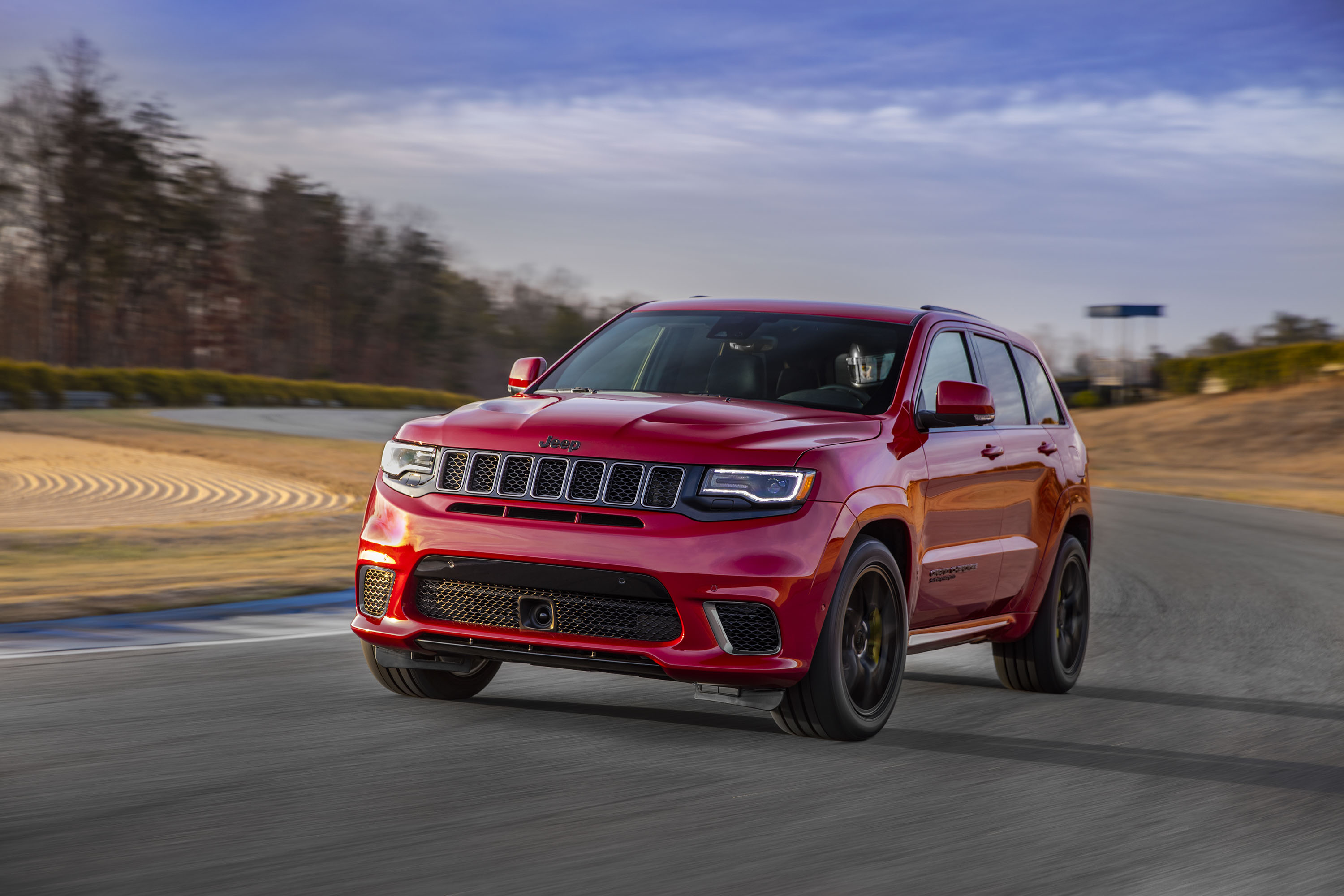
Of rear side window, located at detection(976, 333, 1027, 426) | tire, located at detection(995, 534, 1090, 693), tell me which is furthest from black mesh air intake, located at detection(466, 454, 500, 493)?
tire, located at detection(995, 534, 1090, 693)

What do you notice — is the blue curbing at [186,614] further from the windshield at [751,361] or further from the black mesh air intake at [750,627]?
the black mesh air intake at [750,627]

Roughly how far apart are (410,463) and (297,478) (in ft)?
78.6

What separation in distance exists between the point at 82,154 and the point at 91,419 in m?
28.1

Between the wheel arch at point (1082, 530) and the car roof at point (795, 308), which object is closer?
the car roof at point (795, 308)

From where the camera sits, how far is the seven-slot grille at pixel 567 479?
567 centimetres

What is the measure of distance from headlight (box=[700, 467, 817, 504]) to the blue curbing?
4.54m

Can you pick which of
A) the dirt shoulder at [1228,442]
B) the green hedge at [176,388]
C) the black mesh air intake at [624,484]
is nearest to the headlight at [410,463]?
the black mesh air intake at [624,484]

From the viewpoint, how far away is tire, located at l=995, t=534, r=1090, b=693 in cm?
798

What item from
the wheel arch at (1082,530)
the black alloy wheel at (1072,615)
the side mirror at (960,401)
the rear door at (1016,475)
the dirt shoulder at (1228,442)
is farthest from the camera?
the dirt shoulder at (1228,442)

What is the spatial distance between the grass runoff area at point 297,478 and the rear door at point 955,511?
5.29 meters

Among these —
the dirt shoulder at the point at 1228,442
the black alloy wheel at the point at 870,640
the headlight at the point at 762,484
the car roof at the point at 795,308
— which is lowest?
the dirt shoulder at the point at 1228,442

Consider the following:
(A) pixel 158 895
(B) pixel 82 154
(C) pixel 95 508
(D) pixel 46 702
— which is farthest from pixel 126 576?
(B) pixel 82 154

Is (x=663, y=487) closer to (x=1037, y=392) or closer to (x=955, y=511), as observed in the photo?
(x=955, y=511)

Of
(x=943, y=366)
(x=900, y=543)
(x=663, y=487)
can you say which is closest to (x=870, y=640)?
(x=900, y=543)
